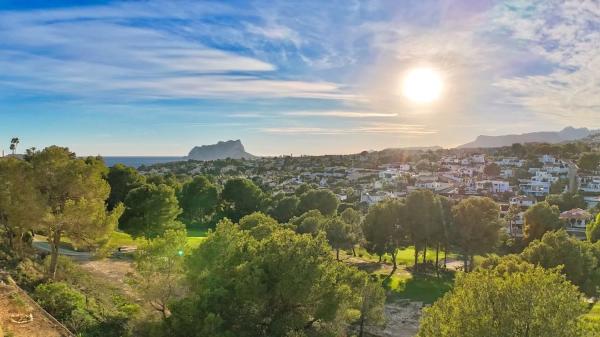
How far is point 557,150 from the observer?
148 meters

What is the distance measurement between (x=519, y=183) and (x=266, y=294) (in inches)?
4125

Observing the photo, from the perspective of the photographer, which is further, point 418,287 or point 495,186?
point 495,186

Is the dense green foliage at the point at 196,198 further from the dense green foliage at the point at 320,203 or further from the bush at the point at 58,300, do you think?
the bush at the point at 58,300

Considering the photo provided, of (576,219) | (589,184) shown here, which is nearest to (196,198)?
(576,219)

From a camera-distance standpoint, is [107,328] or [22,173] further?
[22,173]

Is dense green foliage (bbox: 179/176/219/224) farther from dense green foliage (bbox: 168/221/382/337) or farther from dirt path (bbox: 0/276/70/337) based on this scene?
dense green foliage (bbox: 168/221/382/337)

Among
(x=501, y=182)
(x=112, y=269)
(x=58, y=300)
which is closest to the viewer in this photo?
(x=58, y=300)

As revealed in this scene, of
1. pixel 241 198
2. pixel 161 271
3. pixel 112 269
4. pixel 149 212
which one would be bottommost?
pixel 112 269

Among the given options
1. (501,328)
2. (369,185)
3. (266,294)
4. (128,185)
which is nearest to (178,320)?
(266,294)

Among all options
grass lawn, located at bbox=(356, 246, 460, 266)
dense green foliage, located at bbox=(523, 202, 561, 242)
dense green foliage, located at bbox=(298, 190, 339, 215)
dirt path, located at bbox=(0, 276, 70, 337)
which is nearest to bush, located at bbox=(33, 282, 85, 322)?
dirt path, located at bbox=(0, 276, 70, 337)

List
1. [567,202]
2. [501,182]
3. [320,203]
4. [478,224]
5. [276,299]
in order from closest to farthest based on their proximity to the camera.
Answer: [276,299], [478,224], [320,203], [567,202], [501,182]

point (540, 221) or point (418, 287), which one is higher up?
point (540, 221)

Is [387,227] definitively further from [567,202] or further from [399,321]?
[567,202]

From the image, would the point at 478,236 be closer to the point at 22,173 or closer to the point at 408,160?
the point at 22,173
